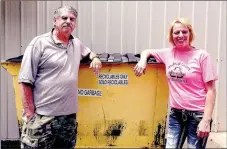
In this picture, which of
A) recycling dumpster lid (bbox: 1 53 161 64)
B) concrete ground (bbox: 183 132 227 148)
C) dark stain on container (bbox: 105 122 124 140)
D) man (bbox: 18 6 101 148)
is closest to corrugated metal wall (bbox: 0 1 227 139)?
concrete ground (bbox: 183 132 227 148)

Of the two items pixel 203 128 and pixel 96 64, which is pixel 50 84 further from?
pixel 203 128

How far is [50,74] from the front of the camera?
12.1 ft

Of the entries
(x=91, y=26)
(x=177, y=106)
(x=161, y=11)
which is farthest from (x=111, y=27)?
(x=177, y=106)

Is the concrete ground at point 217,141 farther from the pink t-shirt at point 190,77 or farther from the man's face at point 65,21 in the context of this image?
the man's face at point 65,21

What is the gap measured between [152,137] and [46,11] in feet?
7.96

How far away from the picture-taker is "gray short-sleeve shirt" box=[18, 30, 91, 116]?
11.9 ft

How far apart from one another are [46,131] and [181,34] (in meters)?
1.59

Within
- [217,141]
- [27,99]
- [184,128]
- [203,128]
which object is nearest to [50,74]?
[27,99]

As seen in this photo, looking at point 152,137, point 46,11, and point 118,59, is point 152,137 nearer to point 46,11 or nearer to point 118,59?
point 118,59

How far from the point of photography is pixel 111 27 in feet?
18.8

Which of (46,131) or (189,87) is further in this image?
(46,131)

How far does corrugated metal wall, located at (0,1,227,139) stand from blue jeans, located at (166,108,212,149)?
2.15 m

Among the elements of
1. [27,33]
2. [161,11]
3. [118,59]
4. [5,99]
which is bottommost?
[5,99]

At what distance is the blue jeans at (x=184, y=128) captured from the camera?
12.1 ft
